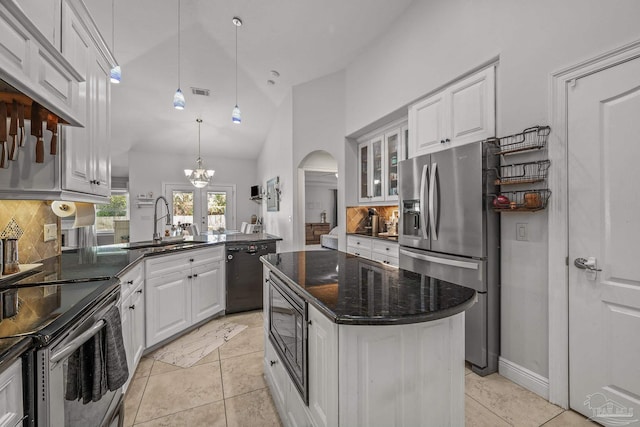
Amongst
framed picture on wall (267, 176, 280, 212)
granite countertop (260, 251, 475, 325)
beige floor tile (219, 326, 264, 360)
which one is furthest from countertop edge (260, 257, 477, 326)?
framed picture on wall (267, 176, 280, 212)

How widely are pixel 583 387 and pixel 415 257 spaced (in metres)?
1.38

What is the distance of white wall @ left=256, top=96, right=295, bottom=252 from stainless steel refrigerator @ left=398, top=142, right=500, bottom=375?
115 inches

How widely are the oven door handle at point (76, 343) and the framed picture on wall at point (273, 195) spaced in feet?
15.3

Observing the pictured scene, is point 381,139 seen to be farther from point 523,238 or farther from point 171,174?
point 171,174

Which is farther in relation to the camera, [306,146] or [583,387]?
[306,146]

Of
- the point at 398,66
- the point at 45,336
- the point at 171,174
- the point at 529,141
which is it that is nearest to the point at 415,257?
the point at 529,141

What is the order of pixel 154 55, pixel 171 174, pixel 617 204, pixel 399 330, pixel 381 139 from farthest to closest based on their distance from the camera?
pixel 171 174 < pixel 154 55 < pixel 381 139 < pixel 617 204 < pixel 399 330

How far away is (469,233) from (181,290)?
271 cm

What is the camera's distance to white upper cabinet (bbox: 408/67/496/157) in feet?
7.50

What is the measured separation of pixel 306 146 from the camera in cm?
488

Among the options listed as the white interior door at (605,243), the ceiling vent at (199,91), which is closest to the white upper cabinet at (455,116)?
the white interior door at (605,243)

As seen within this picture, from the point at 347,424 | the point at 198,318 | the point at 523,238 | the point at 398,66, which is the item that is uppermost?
the point at 398,66

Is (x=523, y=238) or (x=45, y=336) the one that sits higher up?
(x=523, y=238)

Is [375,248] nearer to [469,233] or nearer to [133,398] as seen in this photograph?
[469,233]
